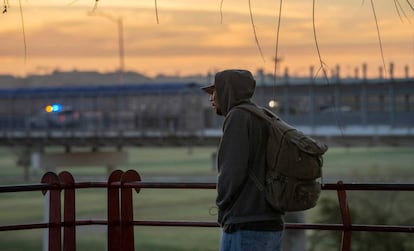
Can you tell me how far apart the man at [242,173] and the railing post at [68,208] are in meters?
2.87

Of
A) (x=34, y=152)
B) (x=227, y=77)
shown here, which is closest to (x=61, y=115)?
(x=34, y=152)

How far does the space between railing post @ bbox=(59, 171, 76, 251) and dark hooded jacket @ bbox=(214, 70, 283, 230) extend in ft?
9.36

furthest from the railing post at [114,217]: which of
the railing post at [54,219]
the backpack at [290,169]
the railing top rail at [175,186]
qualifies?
the backpack at [290,169]

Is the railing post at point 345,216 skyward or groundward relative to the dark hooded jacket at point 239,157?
groundward

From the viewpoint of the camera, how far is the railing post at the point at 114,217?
7.66m

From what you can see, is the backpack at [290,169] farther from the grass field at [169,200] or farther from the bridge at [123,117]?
the bridge at [123,117]

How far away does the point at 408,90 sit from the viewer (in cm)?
6072

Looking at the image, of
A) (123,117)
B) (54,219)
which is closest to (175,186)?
(54,219)

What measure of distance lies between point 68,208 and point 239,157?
3198mm

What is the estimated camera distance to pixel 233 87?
4855 millimetres

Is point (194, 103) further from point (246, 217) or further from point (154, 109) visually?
point (246, 217)

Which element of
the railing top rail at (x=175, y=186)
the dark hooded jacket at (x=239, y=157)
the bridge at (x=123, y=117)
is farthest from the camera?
the bridge at (x=123, y=117)

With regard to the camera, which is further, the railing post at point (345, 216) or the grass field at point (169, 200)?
the grass field at point (169, 200)

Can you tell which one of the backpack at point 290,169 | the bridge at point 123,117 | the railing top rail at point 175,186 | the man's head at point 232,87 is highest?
the bridge at point 123,117
